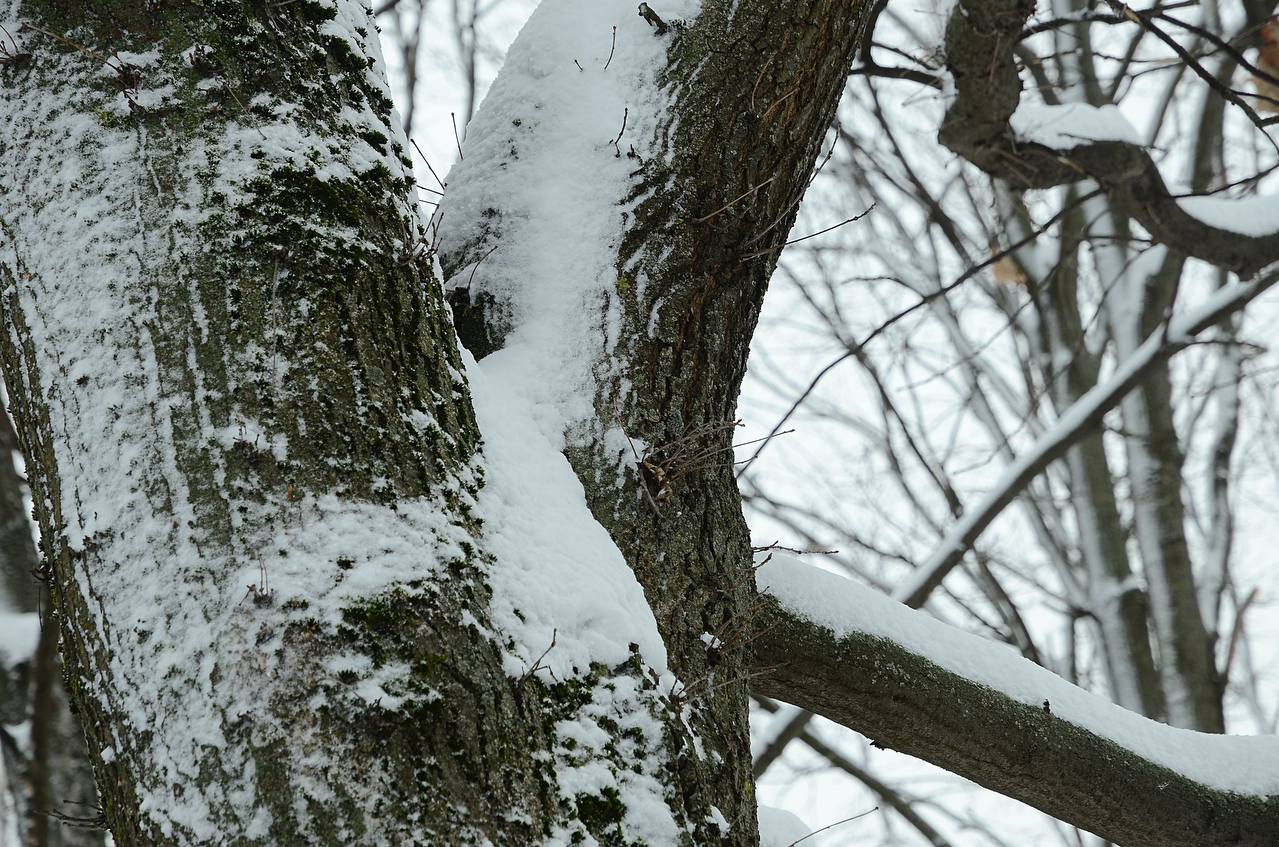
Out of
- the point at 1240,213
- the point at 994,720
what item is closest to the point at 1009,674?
the point at 994,720

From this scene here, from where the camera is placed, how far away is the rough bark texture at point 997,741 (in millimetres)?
1784

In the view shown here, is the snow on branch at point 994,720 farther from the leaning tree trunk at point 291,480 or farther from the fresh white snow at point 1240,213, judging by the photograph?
the fresh white snow at point 1240,213

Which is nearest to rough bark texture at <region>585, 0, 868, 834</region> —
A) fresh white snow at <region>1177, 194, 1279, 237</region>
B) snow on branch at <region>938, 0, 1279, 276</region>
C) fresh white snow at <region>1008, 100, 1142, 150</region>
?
snow on branch at <region>938, 0, 1279, 276</region>

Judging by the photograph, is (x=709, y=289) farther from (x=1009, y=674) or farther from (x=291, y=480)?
(x=1009, y=674)

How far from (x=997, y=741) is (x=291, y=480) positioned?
1.48 metres

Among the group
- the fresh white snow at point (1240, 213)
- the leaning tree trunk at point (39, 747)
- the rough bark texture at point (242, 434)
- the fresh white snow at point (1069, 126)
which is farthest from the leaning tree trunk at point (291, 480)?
the fresh white snow at point (1240, 213)

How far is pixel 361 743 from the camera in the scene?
0.97 meters

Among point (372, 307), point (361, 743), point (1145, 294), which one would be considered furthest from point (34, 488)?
point (1145, 294)

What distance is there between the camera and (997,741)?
6.16 feet

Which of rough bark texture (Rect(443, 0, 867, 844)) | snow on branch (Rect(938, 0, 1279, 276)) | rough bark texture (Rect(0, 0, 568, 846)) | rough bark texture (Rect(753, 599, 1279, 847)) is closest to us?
rough bark texture (Rect(0, 0, 568, 846))

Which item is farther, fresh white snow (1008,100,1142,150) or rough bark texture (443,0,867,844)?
fresh white snow (1008,100,1142,150)

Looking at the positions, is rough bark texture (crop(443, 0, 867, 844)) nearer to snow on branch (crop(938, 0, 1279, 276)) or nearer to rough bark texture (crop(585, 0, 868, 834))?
rough bark texture (crop(585, 0, 868, 834))

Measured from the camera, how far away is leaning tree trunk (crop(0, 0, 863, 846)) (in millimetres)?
991

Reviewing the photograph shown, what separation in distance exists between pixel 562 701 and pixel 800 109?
1103 mm
